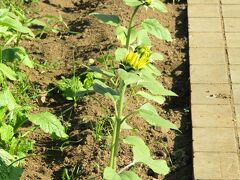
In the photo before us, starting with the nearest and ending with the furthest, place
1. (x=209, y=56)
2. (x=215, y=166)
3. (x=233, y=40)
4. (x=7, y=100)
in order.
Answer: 1. (x=215, y=166)
2. (x=7, y=100)
3. (x=209, y=56)
4. (x=233, y=40)

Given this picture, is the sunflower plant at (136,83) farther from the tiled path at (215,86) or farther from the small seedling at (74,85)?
the small seedling at (74,85)

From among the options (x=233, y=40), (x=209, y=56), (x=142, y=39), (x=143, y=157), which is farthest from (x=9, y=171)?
(x=233, y=40)

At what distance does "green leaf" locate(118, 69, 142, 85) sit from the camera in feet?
10.6

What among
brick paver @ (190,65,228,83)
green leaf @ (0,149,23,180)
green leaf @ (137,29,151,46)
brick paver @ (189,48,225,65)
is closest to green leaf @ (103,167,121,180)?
green leaf @ (0,149,23,180)

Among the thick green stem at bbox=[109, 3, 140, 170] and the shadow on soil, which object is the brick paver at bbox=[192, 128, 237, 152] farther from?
the thick green stem at bbox=[109, 3, 140, 170]

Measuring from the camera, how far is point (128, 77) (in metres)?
3.26

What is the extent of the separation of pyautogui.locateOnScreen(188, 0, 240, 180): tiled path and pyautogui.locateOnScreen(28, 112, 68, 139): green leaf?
916 millimetres

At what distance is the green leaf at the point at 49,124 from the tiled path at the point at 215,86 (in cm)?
92

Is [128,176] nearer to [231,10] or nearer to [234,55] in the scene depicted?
[234,55]

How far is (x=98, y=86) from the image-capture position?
365cm

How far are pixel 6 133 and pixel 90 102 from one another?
843 mm

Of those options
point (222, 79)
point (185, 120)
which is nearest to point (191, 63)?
point (222, 79)

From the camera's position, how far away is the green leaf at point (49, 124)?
452 cm

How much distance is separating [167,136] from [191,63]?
1.10m
